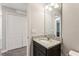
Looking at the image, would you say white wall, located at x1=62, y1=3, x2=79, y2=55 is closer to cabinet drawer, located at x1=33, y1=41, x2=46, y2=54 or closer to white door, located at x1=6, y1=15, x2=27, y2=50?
cabinet drawer, located at x1=33, y1=41, x2=46, y2=54

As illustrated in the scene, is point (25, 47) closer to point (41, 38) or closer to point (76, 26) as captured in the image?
point (41, 38)

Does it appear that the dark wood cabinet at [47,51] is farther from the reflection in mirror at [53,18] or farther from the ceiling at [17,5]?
the ceiling at [17,5]

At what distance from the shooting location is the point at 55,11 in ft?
4.80

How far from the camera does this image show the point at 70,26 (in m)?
1.31

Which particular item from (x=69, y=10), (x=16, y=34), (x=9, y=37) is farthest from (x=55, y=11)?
(x=9, y=37)

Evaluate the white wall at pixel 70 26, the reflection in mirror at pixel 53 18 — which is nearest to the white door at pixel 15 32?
the reflection in mirror at pixel 53 18

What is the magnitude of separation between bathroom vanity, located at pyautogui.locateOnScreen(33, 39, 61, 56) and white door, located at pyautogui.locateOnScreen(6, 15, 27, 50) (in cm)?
21

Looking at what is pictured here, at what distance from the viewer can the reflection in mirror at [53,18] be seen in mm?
1415

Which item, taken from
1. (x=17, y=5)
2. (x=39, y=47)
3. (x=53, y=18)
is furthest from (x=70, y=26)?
(x=17, y=5)

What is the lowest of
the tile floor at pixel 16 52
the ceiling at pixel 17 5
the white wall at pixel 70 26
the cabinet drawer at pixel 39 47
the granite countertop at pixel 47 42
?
the tile floor at pixel 16 52

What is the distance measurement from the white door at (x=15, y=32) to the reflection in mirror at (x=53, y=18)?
371 mm

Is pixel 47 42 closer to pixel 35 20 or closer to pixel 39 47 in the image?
pixel 39 47

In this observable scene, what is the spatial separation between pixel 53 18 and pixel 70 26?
300 mm

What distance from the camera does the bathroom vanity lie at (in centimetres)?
135
